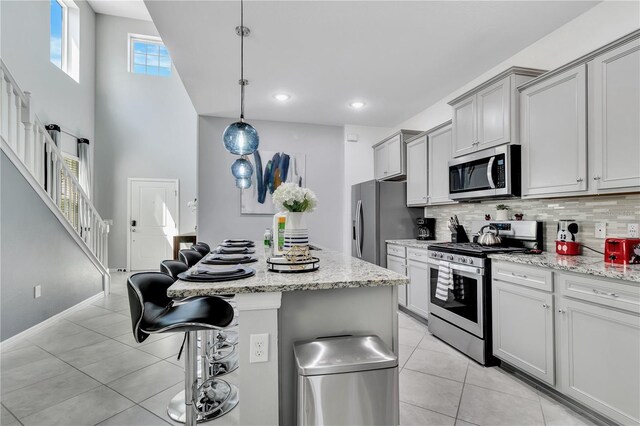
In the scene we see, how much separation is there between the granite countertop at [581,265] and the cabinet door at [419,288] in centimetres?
105

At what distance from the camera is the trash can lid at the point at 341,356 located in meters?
1.20

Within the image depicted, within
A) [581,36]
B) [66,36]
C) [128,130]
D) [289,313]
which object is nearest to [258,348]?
[289,313]

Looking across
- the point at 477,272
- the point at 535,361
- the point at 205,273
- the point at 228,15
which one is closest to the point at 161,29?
the point at 228,15

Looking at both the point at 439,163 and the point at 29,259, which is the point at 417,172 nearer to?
the point at 439,163

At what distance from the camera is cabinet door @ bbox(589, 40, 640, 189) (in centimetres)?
184

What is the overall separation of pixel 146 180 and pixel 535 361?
7.07 meters

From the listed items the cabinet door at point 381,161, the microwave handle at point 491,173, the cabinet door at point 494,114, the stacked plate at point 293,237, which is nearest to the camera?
the stacked plate at point 293,237

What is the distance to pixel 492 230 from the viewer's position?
119 inches

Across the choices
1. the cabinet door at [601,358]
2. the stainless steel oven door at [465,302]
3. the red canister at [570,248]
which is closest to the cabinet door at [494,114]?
the red canister at [570,248]

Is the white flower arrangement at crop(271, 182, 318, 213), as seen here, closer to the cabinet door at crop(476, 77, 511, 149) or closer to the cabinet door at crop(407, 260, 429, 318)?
the cabinet door at crop(476, 77, 511, 149)

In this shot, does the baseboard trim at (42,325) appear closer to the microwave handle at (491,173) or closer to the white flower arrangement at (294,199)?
the white flower arrangement at (294,199)

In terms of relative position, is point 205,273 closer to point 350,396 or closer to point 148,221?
point 350,396

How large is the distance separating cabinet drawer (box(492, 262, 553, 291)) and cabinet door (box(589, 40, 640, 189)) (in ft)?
2.21

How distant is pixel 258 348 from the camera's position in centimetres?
136
